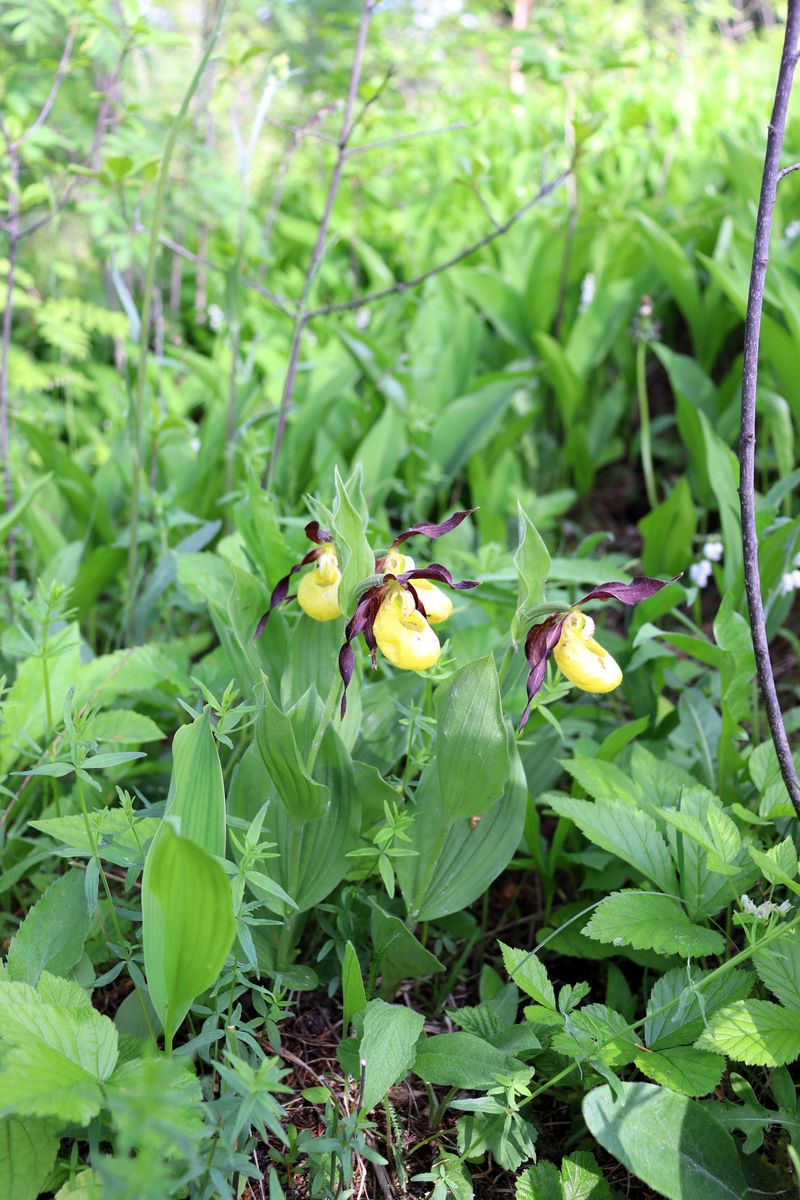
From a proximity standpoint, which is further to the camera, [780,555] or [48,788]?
[780,555]

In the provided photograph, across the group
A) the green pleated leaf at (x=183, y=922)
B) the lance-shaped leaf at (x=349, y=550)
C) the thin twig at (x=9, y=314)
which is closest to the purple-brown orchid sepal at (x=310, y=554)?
the lance-shaped leaf at (x=349, y=550)

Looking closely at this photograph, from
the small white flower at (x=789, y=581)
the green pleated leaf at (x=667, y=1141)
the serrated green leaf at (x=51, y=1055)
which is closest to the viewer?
the serrated green leaf at (x=51, y=1055)

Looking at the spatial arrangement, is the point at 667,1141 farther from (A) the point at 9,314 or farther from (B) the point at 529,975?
(A) the point at 9,314

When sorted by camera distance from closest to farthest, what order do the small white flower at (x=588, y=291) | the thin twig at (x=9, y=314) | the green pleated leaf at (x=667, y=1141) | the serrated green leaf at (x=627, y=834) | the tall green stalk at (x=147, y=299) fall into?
the green pleated leaf at (x=667, y=1141) < the serrated green leaf at (x=627, y=834) < the tall green stalk at (x=147, y=299) < the thin twig at (x=9, y=314) < the small white flower at (x=588, y=291)

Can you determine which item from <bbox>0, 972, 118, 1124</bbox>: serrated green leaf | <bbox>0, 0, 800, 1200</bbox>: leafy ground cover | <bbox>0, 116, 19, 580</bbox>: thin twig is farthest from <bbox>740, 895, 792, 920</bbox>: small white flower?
<bbox>0, 116, 19, 580</bbox>: thin twig

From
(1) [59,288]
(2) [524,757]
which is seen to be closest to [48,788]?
(2) [524,757]

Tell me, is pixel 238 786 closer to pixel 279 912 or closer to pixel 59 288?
pixel 279 912

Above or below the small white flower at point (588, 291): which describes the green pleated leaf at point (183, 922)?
below

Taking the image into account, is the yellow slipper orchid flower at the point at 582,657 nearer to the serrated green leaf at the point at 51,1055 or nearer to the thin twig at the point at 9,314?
the serrated green leaf at the point at 51,1055

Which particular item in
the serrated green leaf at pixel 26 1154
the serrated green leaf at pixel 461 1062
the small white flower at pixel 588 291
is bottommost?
the serrated green leaf at pixel 461 1062
